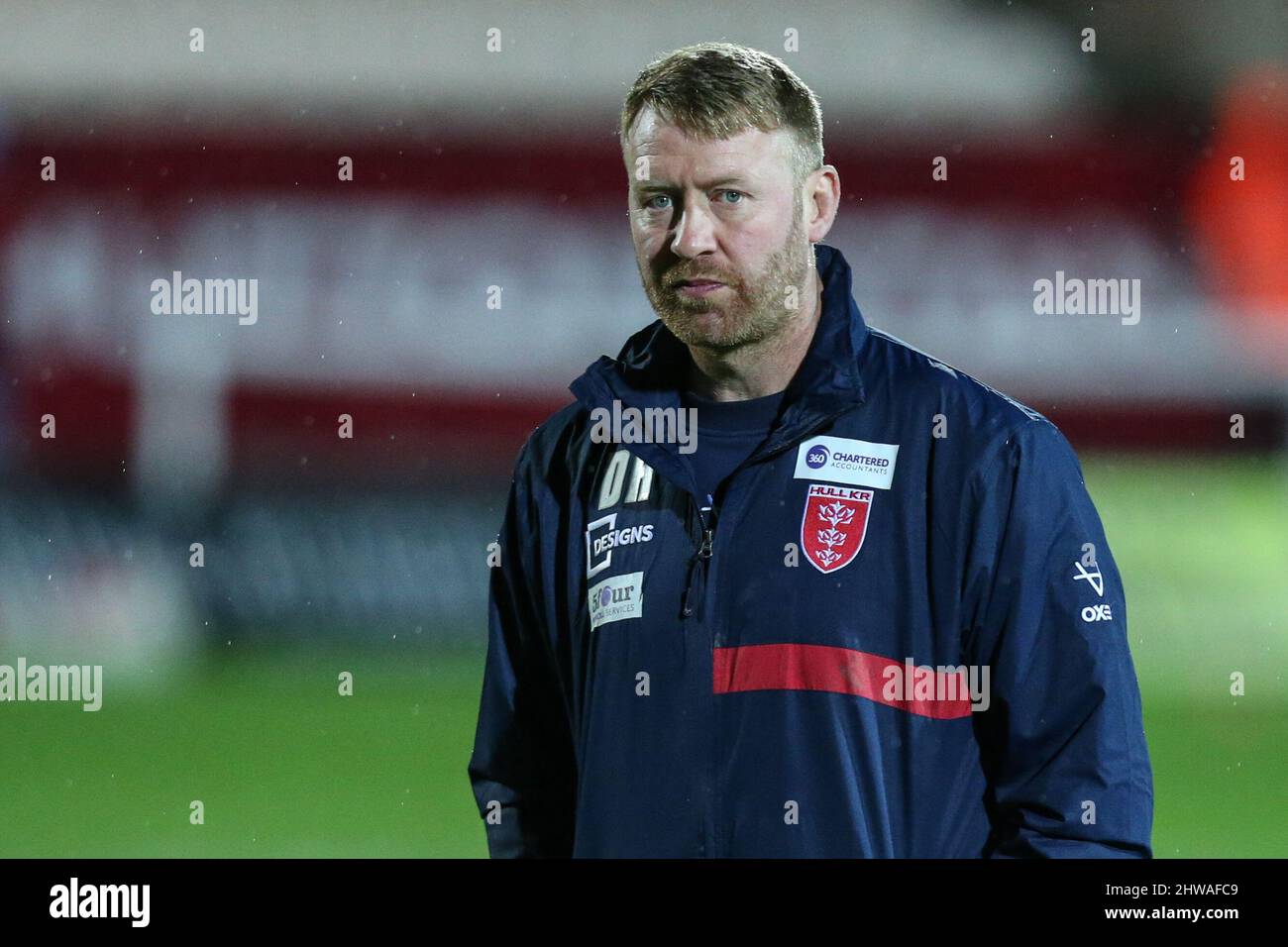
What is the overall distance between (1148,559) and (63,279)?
4.85m

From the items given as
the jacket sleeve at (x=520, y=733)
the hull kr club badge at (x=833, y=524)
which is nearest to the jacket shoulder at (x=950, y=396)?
the hull kr club badge at (x=833, y=524)

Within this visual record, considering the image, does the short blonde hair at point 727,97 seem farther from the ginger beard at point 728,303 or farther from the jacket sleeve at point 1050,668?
the jacket sleeve at point 1050,668

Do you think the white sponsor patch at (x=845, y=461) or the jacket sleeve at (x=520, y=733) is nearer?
the white sponsor patch at (x=845, y=461)

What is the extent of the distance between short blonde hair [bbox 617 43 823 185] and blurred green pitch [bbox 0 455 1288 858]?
349 centimetres

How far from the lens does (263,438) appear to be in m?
6.15

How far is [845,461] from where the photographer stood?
6.16 feet

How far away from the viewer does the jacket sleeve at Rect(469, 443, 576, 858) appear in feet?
6.84

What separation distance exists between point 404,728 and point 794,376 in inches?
164

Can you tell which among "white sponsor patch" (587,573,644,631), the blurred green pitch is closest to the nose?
"white sponsor patch" (587,573,644,631)

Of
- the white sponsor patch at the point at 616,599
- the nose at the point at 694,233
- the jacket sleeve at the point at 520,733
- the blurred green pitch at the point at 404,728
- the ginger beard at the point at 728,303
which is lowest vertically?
the blurred green pitch at the point at 404,728

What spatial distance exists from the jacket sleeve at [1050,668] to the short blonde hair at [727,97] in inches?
20.1

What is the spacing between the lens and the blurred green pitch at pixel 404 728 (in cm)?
505

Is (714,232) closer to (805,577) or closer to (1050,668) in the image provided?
(805,577)

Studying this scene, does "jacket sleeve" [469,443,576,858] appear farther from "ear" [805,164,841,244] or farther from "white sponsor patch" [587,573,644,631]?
"ear" [805,164,841,244]
